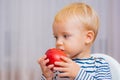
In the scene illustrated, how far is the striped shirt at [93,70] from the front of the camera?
0.86 metres

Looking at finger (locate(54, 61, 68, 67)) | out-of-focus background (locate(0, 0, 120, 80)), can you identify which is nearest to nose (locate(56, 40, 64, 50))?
finger (locate(54, 61, 68, 67))

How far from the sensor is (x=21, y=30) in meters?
1.56

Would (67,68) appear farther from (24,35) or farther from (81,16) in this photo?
(24,35)

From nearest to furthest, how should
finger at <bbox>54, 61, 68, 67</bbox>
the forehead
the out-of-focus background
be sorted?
finger at <bbox>54, 61, 68, 67</bbox>
the forehead
the out-of-focus background

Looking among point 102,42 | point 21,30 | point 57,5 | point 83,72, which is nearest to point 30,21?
point 21,30

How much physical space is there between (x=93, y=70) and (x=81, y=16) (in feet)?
0.63

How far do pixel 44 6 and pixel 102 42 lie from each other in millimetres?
433

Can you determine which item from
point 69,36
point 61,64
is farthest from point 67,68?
point 69,36

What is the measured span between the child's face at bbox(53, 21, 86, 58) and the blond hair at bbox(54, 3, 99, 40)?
0.07 ft

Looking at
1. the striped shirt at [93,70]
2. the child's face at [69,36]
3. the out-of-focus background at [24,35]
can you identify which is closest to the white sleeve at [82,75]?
the striped shirt at [93,70]

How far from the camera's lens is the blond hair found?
3.10ft

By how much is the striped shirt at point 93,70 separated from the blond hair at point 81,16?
0.12 m

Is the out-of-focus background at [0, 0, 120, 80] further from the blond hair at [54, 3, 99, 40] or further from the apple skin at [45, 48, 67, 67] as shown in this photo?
the apple skin at [45, 48, 67, 67]

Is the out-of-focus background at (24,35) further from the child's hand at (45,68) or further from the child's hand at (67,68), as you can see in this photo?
the child's hand at (67,68)
